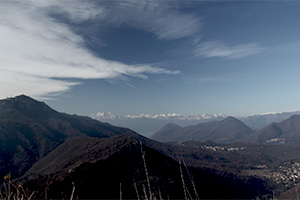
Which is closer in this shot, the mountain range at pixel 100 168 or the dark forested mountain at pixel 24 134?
the mountain range at pixel 100 168

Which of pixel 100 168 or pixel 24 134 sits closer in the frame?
pixel 100 168

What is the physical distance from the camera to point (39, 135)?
164 metres

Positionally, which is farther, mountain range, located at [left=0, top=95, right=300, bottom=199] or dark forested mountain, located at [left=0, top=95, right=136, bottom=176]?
dark forested mountain, located at [left=0, top=95, right=136, bottom=176]

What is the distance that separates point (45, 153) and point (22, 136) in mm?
26755

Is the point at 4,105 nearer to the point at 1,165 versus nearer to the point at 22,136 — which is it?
the point at 22,136

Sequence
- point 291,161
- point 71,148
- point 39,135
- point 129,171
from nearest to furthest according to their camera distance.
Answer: point 129,171
point 71,148
point 39,135
point 291,161

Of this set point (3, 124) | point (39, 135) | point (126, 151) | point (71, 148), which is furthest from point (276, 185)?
point (3, 124)

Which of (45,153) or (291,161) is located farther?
(291,161)

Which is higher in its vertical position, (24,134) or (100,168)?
(24,134)

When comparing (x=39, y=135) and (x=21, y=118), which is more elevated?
(x=21, y=118)

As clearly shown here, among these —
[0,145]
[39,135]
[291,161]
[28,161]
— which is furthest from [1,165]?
[291,161]

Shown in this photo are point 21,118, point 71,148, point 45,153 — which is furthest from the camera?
point 21,118

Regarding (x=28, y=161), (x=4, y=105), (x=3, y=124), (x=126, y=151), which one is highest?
(x=4, y=105)

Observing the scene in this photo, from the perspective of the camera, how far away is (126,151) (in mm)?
60188
